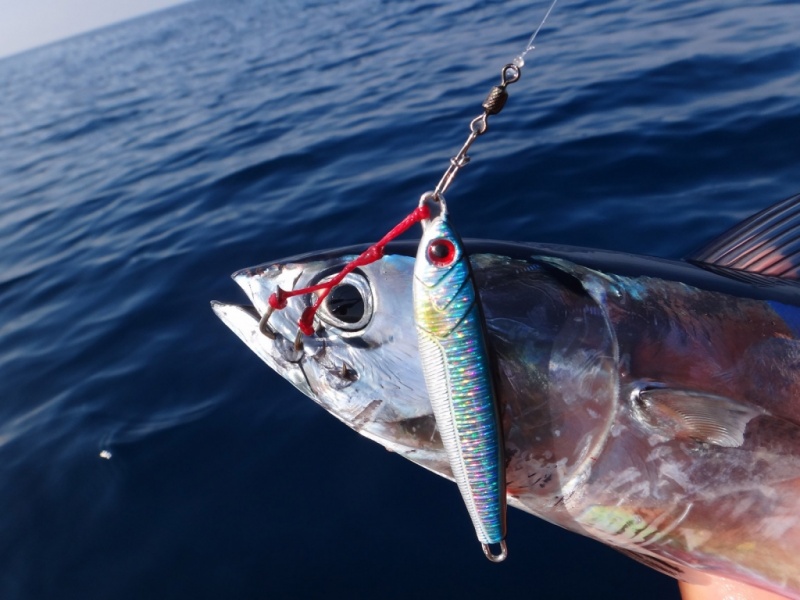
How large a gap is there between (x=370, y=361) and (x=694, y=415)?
2.64 feet

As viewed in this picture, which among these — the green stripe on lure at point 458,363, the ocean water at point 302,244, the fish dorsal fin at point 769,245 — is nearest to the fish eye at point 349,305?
the green stripe on lure at point 458,363

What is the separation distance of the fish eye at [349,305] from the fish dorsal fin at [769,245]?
1152 mm

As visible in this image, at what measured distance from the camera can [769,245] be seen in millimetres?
1967

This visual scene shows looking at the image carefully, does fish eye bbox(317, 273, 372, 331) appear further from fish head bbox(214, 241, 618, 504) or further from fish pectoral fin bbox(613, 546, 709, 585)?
fish pectoral fin bbox(613, 546, 709, 585)

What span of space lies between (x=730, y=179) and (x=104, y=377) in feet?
16.9

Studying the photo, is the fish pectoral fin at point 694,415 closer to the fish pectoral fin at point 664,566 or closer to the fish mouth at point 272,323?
the fish pectoral fin at point 664,566

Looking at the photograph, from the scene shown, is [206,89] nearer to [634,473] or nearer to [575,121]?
[575,121]

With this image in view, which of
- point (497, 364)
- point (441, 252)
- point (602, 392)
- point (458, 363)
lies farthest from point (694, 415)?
point (441, 252)

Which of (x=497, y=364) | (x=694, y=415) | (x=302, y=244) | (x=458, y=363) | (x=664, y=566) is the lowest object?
(x=302, y=244)

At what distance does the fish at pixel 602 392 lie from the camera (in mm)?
1494

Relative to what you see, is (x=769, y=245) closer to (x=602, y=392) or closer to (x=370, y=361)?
(x=602, y=392)

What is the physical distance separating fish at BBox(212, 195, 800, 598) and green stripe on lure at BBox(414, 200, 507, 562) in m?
0.10

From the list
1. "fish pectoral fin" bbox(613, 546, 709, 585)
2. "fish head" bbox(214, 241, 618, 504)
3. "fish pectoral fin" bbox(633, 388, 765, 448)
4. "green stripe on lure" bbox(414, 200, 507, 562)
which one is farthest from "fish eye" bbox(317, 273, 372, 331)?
"fish pectoral fin" bbox(613, 546, 709, 585)

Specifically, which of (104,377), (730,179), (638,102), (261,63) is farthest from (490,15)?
(104,377)
